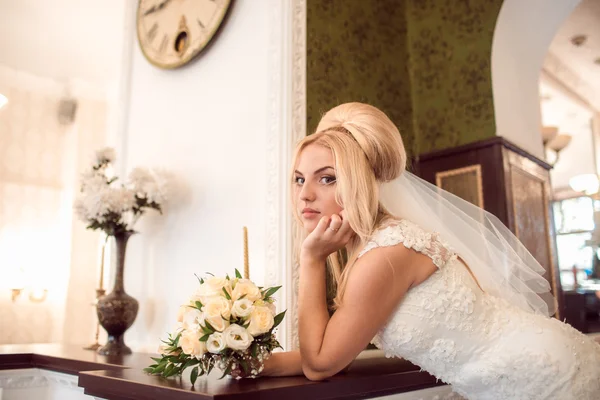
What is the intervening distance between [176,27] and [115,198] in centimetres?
125

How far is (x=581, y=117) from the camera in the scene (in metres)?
8.44

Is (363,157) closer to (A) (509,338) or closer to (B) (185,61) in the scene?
(A) (509,338)

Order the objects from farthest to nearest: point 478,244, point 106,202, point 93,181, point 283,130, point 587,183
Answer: point 587,183 < point 93,181 < point 106,202 < point 283,130 < point 478,244

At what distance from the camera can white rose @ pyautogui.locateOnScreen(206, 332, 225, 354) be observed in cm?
147

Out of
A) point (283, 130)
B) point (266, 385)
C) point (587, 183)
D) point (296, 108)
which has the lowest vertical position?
point (266, 385)

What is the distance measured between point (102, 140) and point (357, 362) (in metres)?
5.90

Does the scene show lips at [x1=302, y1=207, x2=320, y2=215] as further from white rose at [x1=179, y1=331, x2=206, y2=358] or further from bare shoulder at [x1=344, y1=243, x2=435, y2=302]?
white rose at [x1=179, y1=331, x2=206, y2=358]

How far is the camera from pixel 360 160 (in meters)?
1.78

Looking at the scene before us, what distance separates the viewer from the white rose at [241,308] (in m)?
1.50

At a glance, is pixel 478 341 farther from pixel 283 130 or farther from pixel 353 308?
pixel 283 130

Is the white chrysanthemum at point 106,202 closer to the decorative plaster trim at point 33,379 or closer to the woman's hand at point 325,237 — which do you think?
the decorative plaster trim at point 33,379

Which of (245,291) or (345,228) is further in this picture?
(345,228)

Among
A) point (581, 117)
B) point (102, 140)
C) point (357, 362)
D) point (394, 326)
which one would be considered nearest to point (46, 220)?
point (102, 140)

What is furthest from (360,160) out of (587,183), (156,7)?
(587,183)
